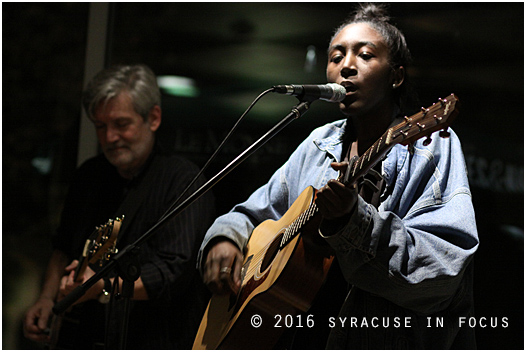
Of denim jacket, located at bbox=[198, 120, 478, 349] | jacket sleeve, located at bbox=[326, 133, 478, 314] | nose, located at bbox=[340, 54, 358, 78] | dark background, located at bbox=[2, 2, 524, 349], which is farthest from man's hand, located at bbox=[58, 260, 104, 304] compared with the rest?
nose, located at bbox=[340, 54, 358, 78]

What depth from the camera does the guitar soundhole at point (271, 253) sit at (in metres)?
1.69

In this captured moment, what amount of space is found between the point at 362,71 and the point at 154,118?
4.00 feet

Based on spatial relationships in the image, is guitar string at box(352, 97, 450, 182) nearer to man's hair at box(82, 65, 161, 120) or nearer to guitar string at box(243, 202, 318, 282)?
guitar string at box(243, 202, 318, 282)

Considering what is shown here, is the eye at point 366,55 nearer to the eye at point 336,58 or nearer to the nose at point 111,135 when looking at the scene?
the eye at point 336,58

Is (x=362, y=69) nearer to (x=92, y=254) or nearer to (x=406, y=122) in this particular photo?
(x=406, y=122)

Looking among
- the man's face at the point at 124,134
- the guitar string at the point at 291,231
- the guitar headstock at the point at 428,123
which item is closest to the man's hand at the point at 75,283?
the man's face at the point at 124,134

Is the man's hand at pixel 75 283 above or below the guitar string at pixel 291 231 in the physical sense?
below

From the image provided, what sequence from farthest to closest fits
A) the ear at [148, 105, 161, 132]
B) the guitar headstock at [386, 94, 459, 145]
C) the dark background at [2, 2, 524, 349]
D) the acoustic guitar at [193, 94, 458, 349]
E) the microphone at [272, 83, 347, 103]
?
1. the ear at [148, 105, 161, 132]
2. the dark background at [2, 2, 524, 349]
3. the microphone at [272, 83, 347, 103]
4. the acoustic guitar at [193, 94, 458, 349]
5. the guitar headstock at [386, 94, 459, 145]

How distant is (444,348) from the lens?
5.21 ft

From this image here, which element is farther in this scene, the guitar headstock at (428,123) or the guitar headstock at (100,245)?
the guitar headstock at (100,245)

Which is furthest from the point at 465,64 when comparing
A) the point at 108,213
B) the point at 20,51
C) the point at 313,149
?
the point at 20,51

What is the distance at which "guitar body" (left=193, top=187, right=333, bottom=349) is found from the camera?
5.12 feet

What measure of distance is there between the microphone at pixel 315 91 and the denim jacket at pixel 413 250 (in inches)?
9.7

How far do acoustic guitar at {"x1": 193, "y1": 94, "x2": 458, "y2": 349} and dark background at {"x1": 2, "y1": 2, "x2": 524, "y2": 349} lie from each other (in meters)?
0.87
